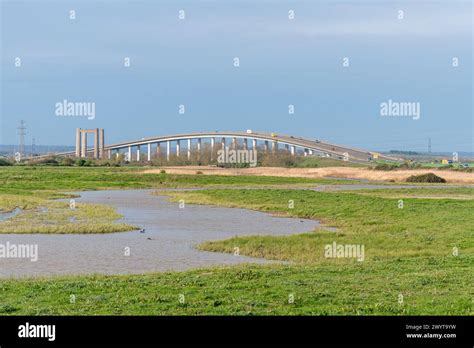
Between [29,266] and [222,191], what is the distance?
146 feet

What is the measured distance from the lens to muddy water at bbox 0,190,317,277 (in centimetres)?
2423

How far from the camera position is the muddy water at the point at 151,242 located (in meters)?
24.2

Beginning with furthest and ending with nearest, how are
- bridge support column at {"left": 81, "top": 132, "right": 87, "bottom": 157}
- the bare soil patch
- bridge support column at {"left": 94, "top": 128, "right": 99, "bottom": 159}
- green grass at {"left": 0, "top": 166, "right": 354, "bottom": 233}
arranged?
bridge support column at {"left": 81, "top": 132, "right": 87, "bottom": 157}
bridge support column at {"left": 94, "top": 128, "right": 99, "bottom": 159}
the bare soil patch
green grass at {"left": 0, "top": 166, "right": 354, "bottom": 233}

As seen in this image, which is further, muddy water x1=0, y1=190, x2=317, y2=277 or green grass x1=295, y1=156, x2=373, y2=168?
green grass x1=295, y1=156, x2=373, y2=168

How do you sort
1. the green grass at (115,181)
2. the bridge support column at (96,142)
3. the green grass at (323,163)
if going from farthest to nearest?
1. the bridge support column at (96,142)
2. the green grass at (323,163)
3. the green grass at (115,181)

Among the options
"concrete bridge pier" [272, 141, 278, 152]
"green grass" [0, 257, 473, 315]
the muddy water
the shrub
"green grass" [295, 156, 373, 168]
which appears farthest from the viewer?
"concrete bridge pier" [272, 141, 278, 152]

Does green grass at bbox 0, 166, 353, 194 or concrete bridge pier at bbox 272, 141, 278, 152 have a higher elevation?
concrete bridge pier at bbox 272, 141, 278, 152

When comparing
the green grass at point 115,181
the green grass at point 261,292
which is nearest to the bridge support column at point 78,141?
the green grass at point 115,181

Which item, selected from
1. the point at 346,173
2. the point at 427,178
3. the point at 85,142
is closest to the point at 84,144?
the point at 85,142

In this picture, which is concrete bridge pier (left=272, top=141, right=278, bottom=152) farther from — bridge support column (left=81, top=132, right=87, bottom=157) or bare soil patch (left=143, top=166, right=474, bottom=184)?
bridge support column (left=81, top=132, right=87, bottom=157)

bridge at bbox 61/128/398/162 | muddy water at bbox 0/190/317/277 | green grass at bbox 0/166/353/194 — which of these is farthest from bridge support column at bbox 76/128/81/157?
muddy water at bbox 0/190/317/277

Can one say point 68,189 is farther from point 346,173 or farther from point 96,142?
point 96,142

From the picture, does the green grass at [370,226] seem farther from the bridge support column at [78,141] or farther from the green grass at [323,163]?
the bridge support column at [78,141]
